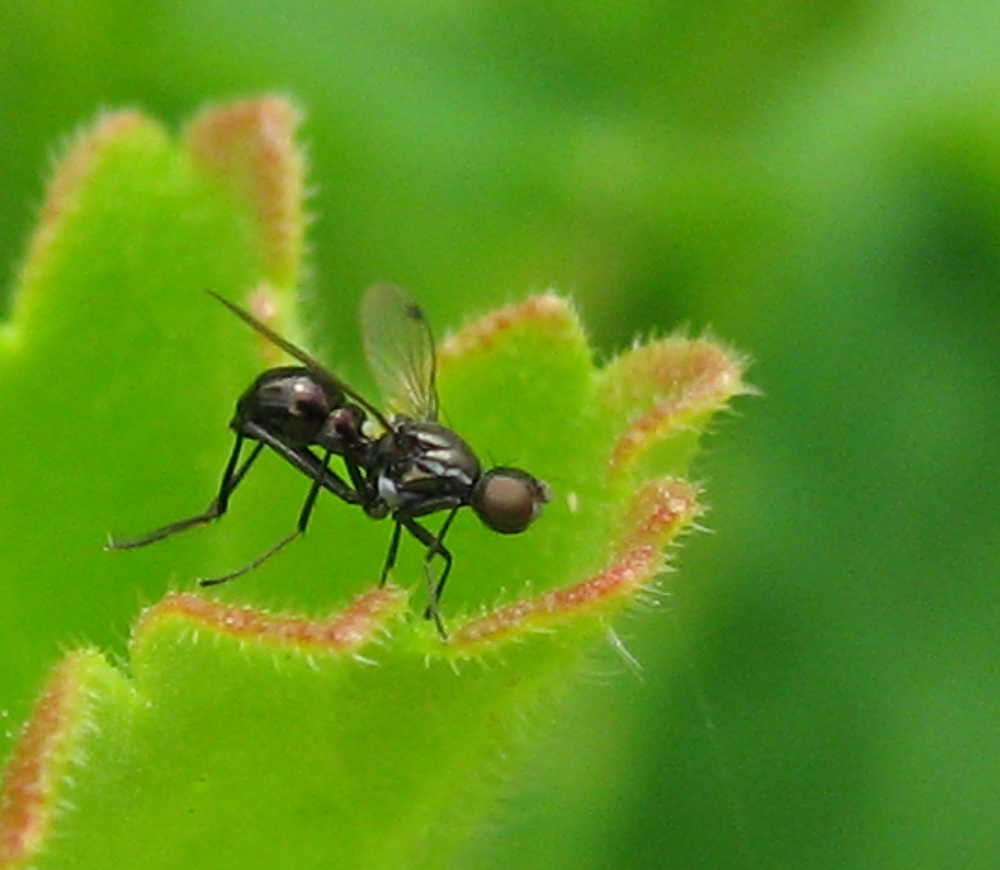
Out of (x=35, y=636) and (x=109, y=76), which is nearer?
(x=35, y=636)

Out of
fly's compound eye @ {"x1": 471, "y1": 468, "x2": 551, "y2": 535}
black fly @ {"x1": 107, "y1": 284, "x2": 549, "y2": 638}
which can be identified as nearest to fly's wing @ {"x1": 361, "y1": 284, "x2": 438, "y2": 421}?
black fly @ {"x1": 107, "y1": 284, "x2": 549, "y2": 638}

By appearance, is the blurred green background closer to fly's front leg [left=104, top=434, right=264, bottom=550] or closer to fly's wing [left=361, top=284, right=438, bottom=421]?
fly's wing [left=361, top=284, right=438, bottom=421]

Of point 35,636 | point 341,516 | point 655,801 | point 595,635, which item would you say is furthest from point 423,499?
point 655,801

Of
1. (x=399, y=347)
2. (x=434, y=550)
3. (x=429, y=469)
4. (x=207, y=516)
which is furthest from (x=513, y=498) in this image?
(x=399, y=347)

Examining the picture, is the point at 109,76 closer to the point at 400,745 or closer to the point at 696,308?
the point at 696,308

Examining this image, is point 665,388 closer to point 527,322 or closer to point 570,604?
point 527,322

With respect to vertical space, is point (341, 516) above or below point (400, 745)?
above
